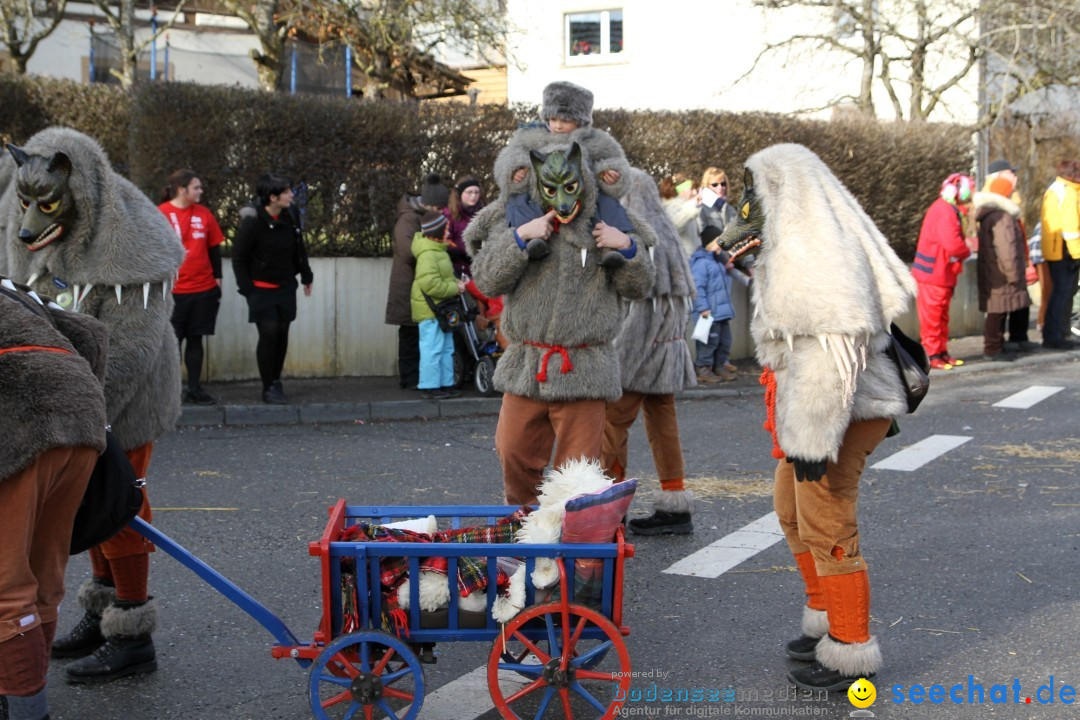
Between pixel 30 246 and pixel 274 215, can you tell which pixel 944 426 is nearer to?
pixel 274 215

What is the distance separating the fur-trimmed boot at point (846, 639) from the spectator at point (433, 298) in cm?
687

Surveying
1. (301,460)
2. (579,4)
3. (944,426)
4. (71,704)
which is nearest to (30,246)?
(71,704)

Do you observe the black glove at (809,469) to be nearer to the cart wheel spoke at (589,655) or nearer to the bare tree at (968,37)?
the cart wheel spoke at (589,655)

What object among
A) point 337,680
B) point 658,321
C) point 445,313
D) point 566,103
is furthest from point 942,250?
point 337,680

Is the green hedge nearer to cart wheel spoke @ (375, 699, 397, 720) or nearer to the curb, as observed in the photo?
the curb

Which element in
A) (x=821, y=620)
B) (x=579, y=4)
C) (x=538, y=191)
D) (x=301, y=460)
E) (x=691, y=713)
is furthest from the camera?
(x=579, y=4)

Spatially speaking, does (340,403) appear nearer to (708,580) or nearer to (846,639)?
(708,580)

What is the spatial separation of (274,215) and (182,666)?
6.10 m

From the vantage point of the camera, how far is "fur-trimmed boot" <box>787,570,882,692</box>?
4.24 metres

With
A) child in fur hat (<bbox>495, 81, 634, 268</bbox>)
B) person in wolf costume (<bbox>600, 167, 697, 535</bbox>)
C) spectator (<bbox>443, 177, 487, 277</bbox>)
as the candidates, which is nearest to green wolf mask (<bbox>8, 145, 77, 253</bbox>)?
child in fur hat (<bbox>495, 81, 634, 268</bbox>)

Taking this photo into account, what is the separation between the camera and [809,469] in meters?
4.12

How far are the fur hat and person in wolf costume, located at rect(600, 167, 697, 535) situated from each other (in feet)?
2.98

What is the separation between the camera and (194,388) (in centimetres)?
1027

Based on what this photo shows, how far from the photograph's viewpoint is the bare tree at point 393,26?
17750 mm
